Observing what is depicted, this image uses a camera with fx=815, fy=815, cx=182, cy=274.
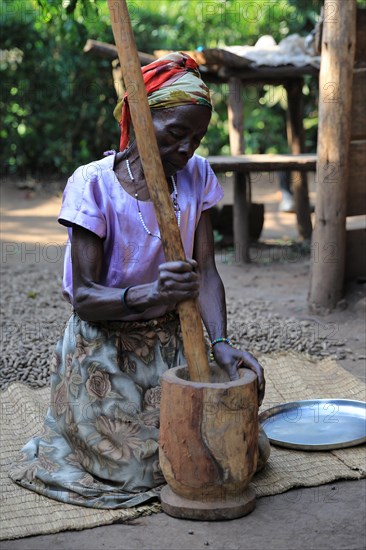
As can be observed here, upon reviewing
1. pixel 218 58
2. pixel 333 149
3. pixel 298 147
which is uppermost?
pixel 218 58

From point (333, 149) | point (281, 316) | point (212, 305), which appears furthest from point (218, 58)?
point (212, 305)

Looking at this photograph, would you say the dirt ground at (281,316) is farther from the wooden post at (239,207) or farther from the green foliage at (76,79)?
the green foliage at (76,79)

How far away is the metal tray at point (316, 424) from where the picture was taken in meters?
3.12

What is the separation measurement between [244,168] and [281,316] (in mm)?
1816

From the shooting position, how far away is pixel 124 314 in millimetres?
2508

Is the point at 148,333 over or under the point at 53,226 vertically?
over

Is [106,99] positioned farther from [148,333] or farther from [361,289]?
[148,333]

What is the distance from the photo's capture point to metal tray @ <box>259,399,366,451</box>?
123 inches

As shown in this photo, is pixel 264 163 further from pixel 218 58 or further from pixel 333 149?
pixel 333 149

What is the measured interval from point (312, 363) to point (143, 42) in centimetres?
881

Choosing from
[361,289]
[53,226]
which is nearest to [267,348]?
[361,289]

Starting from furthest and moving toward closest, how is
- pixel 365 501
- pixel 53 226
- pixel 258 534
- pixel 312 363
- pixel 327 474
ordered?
pixel 53 226 → pixel 312 363 → pixel 327 474 → pixel 365 501 → pixel 258 534

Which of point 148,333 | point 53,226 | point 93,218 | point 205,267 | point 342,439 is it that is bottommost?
point 53,226

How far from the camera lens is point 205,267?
288cm
